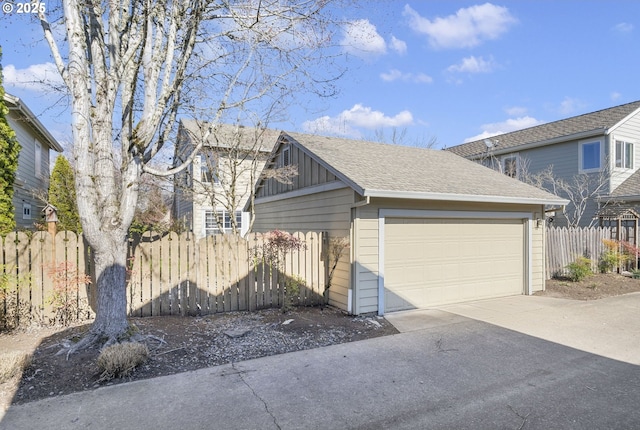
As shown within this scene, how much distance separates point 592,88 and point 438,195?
33.1 feet

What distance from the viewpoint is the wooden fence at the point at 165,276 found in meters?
5.61

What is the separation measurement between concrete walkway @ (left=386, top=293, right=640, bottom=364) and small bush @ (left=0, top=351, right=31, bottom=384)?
5.10 metres

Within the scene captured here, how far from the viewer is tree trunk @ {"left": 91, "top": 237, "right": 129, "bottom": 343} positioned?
4.85m

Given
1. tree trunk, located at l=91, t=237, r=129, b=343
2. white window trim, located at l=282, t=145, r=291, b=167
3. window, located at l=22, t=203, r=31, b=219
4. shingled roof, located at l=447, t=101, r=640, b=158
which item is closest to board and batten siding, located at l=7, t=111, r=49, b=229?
window, located at l=22, t=203, r=31, b=219

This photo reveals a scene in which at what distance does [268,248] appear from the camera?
23.7 feet

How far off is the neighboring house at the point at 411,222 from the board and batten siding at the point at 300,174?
0.03 meters

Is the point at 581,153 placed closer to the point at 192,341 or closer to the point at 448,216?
the point at 448,216

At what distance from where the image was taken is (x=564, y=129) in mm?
15875

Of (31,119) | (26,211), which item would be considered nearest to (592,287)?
(31,119)

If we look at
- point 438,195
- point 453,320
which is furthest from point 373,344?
point 438,195

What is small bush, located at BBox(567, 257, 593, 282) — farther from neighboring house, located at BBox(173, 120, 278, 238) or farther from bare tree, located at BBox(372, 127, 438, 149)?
bare tree, located at BBox(372, 127, 438, 149)

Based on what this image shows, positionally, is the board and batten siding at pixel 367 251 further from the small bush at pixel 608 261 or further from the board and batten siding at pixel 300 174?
the small bush at pixel 608 261

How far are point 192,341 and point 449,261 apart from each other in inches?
222

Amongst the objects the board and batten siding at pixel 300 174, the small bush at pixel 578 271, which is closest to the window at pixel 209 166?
the board and batten siding at pixel 300 174
